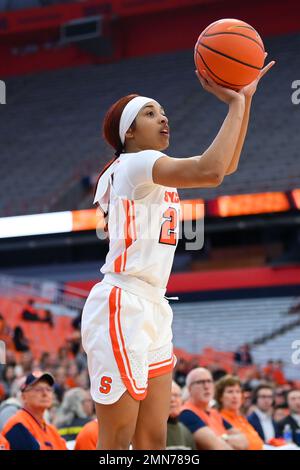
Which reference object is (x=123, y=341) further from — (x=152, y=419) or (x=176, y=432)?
(x=176, y=432)

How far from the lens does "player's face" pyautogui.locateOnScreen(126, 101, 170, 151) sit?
3.66 metres

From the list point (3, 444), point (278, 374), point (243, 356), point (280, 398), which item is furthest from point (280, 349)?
point (3, 444)

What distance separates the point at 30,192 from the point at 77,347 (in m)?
6.25

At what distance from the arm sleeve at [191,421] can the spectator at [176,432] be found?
12 cm

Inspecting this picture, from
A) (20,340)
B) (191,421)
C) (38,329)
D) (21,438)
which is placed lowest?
(21,438)

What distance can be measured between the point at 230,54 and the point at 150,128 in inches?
16.7

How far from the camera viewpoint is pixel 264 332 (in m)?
17.0

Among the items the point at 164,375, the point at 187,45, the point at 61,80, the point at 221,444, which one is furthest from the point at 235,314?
the point at 164,375

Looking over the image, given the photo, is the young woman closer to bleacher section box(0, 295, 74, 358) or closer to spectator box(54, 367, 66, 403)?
spectator box(54, 367, 66, 403)

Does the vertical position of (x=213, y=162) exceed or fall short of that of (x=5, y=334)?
it falls short

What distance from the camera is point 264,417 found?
8.27 meters

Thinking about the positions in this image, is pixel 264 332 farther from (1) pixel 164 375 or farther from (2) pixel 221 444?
(1) pixel 164 375

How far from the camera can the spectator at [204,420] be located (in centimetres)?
591

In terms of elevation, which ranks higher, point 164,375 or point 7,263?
point 7,263
